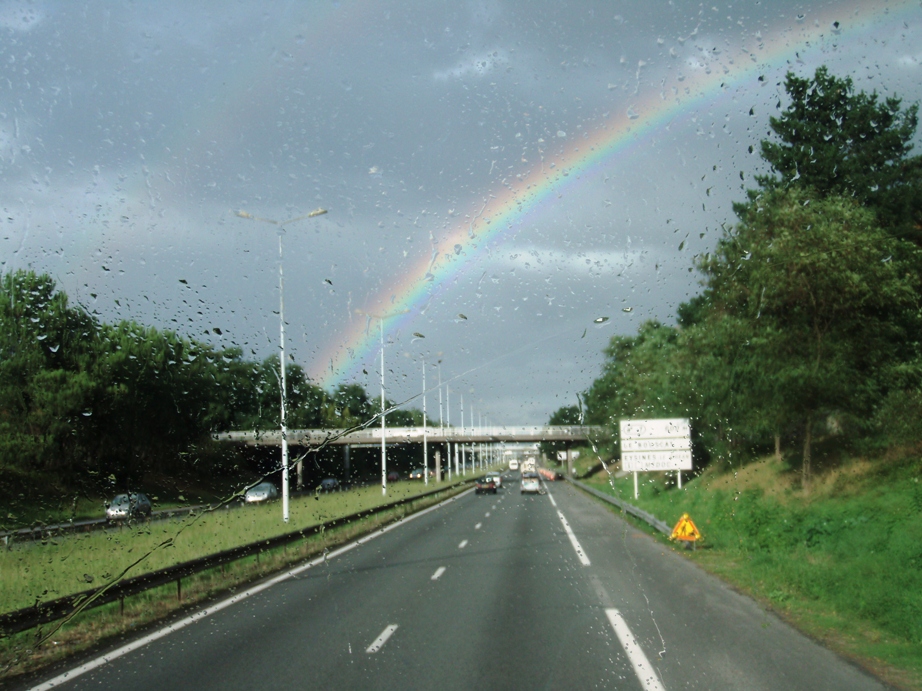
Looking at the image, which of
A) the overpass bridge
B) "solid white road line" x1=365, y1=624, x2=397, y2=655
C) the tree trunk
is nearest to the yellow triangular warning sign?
the tree trunk

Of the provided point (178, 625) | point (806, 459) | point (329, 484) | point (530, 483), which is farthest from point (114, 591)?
point (530, 483)

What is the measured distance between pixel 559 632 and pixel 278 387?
16.0 feet

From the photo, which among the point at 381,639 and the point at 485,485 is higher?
the point at 381,639

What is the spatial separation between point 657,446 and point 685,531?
26.5 ft

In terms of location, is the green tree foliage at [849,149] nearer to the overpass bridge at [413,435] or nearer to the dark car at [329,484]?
the overpass bridge at [413,435]

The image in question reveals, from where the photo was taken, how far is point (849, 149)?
998 inches

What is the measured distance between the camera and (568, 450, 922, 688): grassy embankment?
38.2 feet

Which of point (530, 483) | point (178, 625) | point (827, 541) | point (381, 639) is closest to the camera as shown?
point (381, 639)

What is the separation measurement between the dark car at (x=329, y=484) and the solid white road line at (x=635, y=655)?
12.4ft

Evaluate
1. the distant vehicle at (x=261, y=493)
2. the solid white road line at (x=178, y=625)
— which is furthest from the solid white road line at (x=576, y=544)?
the distant vehicle at (x=261, y=493)

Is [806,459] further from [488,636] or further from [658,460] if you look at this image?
[488,636]

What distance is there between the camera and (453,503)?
51.0 m

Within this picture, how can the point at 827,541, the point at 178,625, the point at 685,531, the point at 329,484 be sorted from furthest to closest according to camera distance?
the point at 827,541 < the point at 685,531 < the point at 178,625 < the point at 329,484

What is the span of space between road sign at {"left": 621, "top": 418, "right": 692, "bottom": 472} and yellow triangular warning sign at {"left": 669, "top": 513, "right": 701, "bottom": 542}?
741cm
